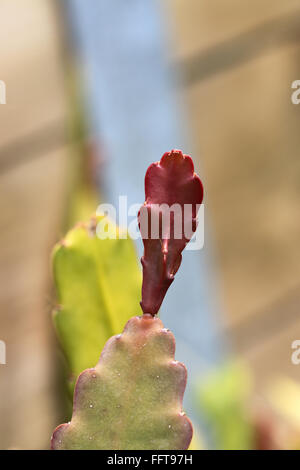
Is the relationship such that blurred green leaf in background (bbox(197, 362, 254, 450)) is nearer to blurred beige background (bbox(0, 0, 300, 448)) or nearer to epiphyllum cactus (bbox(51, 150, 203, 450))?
blurred beige background (bbox(0, 0, 300, 448))

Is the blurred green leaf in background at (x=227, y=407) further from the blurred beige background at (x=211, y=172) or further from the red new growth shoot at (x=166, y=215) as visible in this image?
the red new growth shoot at (x=166, y=215)

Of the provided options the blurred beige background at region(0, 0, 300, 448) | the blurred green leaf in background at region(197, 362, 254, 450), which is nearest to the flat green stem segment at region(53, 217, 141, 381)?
the blurred green leaf in background at region(197, 362, 254, 450)

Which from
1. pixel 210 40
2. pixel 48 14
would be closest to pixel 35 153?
pixel 48 14

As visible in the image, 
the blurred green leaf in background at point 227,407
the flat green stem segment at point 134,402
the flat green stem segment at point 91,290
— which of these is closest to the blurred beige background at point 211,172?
the blurred green leaf in background at point 227,407

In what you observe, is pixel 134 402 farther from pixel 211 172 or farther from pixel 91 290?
pixel 211 172

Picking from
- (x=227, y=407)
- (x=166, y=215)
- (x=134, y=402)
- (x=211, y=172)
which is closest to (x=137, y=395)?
(x=134, y=402)

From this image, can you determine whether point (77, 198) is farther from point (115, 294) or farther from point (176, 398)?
point (176, 398)
